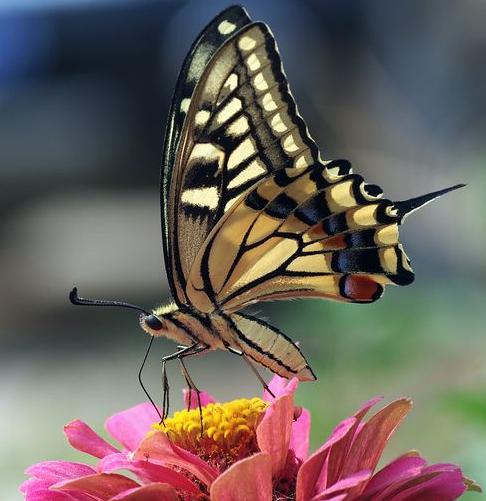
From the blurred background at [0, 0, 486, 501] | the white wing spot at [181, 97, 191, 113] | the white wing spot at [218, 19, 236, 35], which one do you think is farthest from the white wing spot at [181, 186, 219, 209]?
the blurred background at [0, 0, 486, 501]

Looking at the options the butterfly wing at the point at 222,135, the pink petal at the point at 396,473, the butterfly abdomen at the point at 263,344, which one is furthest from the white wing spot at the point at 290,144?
the pink petal at the point at 396,473

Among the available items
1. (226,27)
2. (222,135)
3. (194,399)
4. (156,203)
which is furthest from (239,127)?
(156,203)

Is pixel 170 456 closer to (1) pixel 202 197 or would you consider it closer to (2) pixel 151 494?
(2) pixel 151 494

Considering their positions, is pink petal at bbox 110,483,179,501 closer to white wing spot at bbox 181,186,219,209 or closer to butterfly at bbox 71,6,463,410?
butterfly at bbox 71,6,463,410

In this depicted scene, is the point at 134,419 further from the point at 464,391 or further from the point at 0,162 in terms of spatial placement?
the point at 0,162

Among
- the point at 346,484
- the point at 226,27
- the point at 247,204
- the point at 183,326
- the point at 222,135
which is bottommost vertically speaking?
Answer: the point at 346,484
